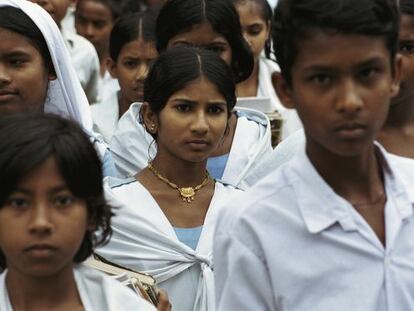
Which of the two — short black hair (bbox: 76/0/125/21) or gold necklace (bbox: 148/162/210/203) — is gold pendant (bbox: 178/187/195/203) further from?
short black hair (bbox: 76/0/125/21)

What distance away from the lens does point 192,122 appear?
537cm

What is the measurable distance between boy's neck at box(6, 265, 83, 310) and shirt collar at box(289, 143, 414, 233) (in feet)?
2.26

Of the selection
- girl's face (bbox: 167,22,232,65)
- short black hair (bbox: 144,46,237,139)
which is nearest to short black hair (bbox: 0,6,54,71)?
short black hair (bbox: 144,46,237,139)

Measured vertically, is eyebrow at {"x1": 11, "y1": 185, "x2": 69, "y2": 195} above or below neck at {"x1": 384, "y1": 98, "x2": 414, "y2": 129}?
above

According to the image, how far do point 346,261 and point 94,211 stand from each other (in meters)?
0.77

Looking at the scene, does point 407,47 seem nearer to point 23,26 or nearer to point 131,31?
point 23,26

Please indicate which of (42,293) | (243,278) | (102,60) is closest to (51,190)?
(42,293)

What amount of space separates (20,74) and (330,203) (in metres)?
2.01

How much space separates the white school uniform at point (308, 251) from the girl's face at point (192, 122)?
1747 millimetres

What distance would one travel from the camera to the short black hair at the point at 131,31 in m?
7.53

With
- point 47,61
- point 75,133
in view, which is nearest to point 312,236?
point 75,133

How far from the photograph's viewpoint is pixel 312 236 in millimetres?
3482

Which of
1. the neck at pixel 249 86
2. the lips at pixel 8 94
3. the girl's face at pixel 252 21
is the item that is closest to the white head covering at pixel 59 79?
the lips at pixel 8 94

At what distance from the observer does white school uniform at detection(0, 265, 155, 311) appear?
377 centimetres
